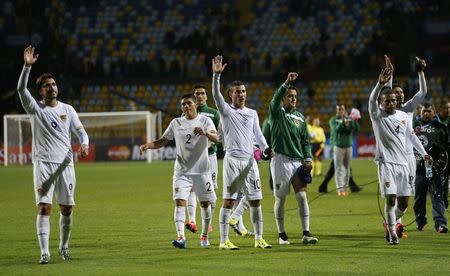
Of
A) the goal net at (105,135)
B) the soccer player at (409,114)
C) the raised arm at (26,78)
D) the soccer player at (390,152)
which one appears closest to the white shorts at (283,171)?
the soccer player at (390,152)

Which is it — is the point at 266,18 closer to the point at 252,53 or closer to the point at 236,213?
the point at 252,53

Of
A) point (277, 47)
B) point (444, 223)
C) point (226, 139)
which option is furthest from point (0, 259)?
point (277, 47)

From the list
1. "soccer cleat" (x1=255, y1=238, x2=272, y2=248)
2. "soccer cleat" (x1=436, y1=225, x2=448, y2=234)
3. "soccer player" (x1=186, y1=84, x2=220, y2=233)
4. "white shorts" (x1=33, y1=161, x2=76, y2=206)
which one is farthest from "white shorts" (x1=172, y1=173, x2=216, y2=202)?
"soccer cleat" (x1=436, y1=225, x2=448, y2=234)

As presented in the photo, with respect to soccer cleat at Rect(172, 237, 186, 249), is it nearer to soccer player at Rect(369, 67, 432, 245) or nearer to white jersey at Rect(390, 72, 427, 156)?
soccer player at Rect(369, 67, 432, 245)

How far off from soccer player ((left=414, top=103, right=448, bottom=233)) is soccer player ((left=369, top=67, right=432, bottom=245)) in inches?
76.2

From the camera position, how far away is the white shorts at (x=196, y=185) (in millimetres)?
12820

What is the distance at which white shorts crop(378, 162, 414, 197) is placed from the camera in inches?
491

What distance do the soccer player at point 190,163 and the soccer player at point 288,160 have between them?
950mm

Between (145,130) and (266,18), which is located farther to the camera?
(266,18)

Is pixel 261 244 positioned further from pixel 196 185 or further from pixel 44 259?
pixel 44 259

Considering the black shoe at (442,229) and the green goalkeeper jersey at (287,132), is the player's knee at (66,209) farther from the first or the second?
the black shoe at (442,229)

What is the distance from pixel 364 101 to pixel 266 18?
877cm

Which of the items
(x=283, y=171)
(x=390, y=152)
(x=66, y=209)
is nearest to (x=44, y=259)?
(x=66, y=209)

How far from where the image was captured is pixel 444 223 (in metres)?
14.2
